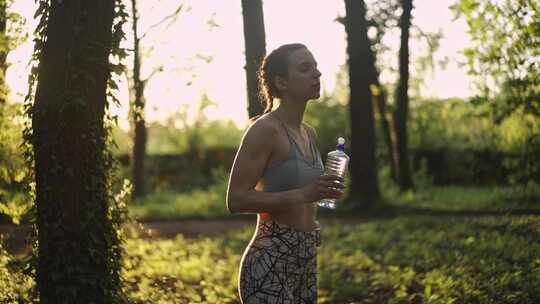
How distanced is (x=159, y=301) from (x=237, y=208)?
164 inches

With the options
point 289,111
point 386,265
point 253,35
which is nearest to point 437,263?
point 386,265

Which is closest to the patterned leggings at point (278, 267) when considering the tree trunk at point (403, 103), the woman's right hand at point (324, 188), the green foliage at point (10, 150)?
the woman's right hand at point (324, 188)

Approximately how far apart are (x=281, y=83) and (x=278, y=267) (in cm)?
97

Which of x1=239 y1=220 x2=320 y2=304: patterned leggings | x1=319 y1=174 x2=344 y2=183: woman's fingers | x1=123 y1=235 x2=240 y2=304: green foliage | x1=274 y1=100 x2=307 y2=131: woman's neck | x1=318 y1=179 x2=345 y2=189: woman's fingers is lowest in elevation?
x1=123 y1=235 x2=240 y2=304: green foliage

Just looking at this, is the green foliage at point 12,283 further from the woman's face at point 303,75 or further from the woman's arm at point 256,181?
the woman's face at point 303,75

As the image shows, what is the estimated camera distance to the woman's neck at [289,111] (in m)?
3.88

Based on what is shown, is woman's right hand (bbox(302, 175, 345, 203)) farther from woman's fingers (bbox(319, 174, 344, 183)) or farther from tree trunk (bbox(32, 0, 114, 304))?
tree trunk (bbox(32, 0, 114, 304))

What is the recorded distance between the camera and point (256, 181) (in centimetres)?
368

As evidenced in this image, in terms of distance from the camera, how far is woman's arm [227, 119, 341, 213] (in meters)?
3.60

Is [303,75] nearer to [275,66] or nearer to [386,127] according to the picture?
[275,66]

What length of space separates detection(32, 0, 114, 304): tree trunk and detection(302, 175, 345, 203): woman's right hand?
2672mm

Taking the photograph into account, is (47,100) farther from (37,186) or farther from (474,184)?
(474,184)

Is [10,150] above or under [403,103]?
under

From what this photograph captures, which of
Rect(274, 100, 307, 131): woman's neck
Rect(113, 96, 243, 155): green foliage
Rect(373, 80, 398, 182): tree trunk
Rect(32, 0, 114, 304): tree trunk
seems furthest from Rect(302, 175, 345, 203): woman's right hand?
Rect(113, 96, 243, 155): green foliage
